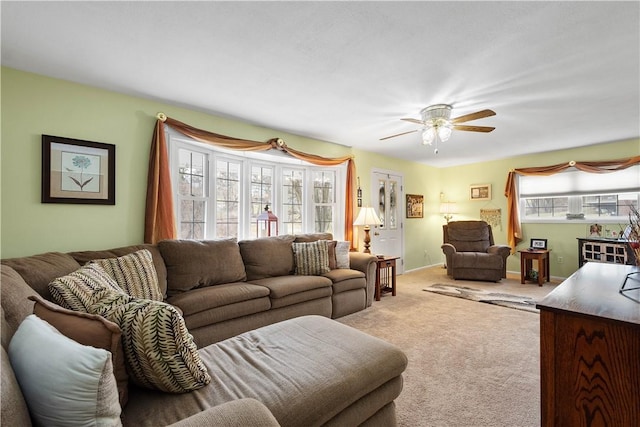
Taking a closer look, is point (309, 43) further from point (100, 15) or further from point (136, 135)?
point (136, 135)

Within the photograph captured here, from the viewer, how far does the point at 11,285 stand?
4.31 ft

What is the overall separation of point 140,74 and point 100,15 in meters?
0.76

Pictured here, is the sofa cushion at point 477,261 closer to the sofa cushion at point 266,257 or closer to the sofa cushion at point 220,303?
the sofa cushion at point 266,257

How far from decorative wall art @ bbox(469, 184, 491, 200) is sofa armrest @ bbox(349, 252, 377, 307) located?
3731mm

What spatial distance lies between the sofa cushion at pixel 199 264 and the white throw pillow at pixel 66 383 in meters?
1.91

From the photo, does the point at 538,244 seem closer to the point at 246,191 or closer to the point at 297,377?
the point at 246,191

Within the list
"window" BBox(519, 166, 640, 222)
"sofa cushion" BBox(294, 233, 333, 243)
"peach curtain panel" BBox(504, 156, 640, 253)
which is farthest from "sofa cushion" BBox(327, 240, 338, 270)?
"window" BBox(519, 166, 640, 222)

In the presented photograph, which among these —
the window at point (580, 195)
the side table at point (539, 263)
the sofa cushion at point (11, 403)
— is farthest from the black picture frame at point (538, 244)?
the sofa cushion at point (11, 403)

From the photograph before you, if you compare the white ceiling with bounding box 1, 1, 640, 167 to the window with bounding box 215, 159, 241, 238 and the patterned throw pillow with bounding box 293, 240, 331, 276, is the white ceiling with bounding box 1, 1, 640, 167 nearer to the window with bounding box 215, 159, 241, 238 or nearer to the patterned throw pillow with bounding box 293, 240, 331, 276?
the window with bounding box 215, 159, 241, 238

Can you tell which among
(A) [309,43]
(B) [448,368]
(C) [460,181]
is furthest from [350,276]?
(C) [460,181]

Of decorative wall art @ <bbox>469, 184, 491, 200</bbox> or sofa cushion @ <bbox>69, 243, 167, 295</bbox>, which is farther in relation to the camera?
decorative wall art @ <bbox>469, 184, 491, 200</bbox>

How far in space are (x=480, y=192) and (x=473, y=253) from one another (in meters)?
1.70

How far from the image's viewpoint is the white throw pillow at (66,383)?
73 cm

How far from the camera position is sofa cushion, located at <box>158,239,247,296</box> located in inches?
105
